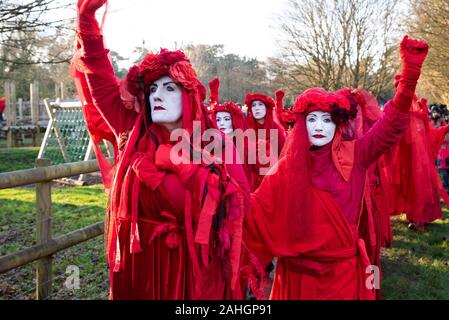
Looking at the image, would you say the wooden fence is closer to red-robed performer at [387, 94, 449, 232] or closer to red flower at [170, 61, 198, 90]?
red flower at [170, 61, 198, 90]

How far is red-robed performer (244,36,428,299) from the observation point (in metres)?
3.02

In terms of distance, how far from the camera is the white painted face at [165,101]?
260 cm

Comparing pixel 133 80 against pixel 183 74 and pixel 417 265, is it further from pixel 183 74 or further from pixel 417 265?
pixel 417 265

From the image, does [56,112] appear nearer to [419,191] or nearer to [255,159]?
[255,159]

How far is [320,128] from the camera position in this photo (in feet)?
10.4

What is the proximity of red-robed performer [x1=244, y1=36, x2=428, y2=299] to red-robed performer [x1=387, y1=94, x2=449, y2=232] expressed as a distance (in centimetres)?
332

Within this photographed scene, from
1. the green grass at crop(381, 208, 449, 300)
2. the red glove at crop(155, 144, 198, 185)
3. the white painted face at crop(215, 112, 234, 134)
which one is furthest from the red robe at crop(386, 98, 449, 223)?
the red glove at crop(155, 144, 198, 185)

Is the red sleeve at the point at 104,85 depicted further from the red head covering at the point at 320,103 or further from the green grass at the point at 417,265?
the green grass at the point at 417,265

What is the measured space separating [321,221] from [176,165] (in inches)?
43.8

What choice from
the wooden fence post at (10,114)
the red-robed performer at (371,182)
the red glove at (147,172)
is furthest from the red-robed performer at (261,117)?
the wooden fence post at (10,114)
